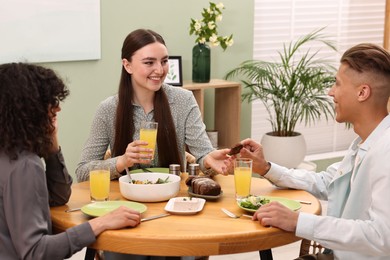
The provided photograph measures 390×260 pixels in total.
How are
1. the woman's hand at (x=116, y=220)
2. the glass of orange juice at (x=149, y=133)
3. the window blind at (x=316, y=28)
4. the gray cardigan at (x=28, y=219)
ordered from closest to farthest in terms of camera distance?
1. the gray cardigan at (x=28, y=219)
2. the woman's hand at (x=116, y=220)
3. the glass of orange juice at (x=149, y=133)
4. the window blind at (x=316, y=28)

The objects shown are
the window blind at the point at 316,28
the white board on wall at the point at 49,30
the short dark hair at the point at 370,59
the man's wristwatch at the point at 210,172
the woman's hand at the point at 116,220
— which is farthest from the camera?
the window blind at the point at 316,28

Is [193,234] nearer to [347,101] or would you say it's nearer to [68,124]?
[347,101]

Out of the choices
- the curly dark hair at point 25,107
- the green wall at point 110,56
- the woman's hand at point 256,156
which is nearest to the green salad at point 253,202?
the woman's hand at point 256,156

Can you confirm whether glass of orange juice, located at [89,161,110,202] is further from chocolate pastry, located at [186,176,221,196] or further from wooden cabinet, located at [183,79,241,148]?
wooden cabinet, located at [183,79,241,148]

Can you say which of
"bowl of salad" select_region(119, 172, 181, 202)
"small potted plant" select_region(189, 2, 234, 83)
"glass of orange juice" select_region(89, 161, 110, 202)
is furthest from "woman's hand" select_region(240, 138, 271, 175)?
"small potted plant" select_region(189, 2, 234, 83)

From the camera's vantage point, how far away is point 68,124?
14.5ft

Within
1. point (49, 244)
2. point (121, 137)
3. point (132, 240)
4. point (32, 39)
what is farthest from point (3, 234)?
point (32, 39)

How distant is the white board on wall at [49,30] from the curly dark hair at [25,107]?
2099 millimetres

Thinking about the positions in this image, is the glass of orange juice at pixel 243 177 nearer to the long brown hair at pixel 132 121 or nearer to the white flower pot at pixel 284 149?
the long brown hair at pixel 132 121

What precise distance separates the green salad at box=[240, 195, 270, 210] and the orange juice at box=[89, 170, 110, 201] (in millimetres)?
480

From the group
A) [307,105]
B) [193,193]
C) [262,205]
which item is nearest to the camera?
[262,205]

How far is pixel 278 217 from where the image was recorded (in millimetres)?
2064

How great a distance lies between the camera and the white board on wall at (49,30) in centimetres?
406

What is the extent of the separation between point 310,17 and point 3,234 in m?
4.31
